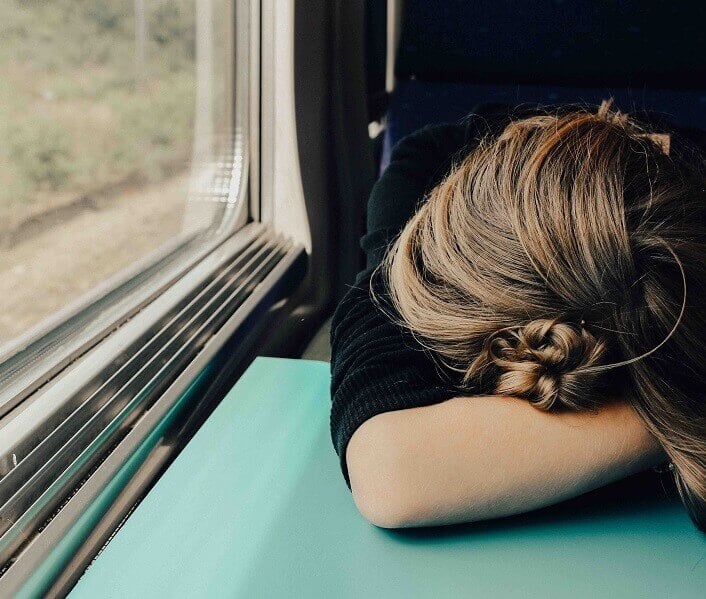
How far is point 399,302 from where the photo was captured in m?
0.84

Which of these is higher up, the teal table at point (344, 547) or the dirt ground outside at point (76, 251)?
the dirt ground outside at point (76, 251)

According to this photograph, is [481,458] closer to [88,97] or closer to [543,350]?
[543,350]

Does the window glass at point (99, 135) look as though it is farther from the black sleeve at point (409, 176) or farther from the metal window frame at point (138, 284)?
the black sleeve at point (409, 176)

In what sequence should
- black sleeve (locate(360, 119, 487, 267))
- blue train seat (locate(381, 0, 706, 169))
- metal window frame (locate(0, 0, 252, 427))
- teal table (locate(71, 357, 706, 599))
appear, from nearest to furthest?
teal table (locate(71, 357, 706, 599))
metal window frame (locate(0, 0, 252, 427))
black sleeve (locate(360, 119, 487, 267))
blue train seat (locate(381, 0, 706, 169))

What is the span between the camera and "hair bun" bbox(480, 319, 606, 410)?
697 millimetres

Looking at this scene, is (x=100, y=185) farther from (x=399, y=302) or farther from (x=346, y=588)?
(x=346, y=588)

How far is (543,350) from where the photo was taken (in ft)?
2.31

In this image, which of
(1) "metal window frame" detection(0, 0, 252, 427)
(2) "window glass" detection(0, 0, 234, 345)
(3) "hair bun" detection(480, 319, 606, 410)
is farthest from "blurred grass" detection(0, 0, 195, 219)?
(3) "hair bun" detection(480, 319, 606, 410)

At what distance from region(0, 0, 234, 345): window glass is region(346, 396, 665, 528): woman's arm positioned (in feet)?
1.74

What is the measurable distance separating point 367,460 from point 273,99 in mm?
1388

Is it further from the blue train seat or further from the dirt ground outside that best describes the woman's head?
the blue train seat

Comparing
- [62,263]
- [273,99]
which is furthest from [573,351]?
[273,99]

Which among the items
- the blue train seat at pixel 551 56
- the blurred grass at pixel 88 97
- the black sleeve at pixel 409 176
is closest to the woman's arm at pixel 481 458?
the black sleeve at pixel 409 176

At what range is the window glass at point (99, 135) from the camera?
100 cm
